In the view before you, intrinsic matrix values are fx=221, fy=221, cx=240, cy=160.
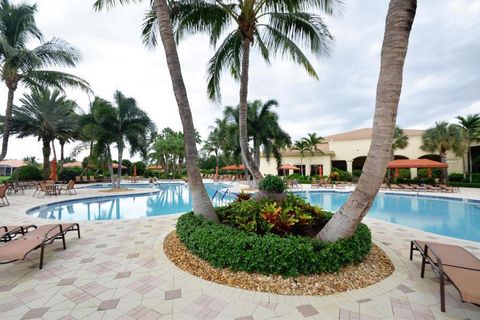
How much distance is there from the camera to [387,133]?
3230 millimetres

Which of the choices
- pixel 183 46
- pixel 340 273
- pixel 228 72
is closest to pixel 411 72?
pixel 228 72

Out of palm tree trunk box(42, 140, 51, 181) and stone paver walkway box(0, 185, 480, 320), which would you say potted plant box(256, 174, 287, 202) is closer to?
stone paver walkway box(0, 185, 480, 320)

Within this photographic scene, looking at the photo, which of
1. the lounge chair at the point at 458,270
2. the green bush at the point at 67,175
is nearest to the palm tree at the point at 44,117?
the green bush at the point at 67,175

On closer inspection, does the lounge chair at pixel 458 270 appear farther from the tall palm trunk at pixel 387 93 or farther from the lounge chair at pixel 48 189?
the lounge chair at pixel 48 189

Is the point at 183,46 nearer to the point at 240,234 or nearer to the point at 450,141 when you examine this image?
the point at 240,234

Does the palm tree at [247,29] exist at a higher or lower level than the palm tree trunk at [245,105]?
higher

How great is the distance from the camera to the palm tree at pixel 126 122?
1772 cm

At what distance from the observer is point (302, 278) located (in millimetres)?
3529

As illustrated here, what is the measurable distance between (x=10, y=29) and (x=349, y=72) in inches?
657

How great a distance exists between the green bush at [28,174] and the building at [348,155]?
24.3 m

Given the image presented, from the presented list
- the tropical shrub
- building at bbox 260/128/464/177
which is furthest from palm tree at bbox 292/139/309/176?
the tropical shrub

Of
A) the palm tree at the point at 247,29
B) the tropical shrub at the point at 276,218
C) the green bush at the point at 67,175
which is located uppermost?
the palm tree at the point at 247,29

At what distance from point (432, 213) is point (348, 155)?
18145mm

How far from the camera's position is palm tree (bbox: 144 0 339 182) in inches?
269
